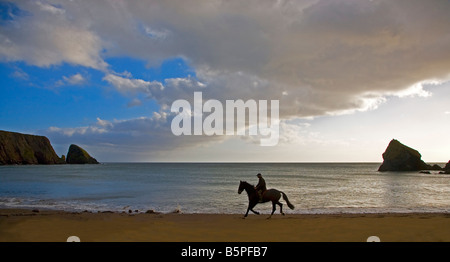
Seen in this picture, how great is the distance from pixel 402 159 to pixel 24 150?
187 m

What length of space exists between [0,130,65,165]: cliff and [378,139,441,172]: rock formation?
181 meters

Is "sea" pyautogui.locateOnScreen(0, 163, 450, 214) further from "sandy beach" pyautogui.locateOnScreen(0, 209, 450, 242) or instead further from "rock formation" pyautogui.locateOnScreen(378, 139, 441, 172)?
"rock formation" pyautogui.locateOnScreen(378, 139, 441, 172)

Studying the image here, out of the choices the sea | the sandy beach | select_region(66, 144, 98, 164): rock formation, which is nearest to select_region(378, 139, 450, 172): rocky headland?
the sea

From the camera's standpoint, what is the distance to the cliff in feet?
450

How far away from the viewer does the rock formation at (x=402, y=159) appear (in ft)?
302

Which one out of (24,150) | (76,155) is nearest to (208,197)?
(24,150)

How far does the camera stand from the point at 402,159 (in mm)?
92812

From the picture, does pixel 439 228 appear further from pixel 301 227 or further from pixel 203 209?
pixel 203 209

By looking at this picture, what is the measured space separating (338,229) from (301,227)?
4.77ft

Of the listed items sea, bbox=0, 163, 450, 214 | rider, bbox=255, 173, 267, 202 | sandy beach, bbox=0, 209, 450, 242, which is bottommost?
sea, bbox=0, 163, 450, 214

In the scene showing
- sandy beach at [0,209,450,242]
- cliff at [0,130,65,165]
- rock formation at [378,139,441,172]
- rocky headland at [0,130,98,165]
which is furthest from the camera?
rocky headland at [0,130,98,165]

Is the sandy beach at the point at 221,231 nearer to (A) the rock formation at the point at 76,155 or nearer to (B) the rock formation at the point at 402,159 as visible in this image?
(B) the rock formation at the point at 402,159

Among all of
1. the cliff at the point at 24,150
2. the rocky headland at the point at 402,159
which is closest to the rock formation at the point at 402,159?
the rocky headland at the point at 402,159
